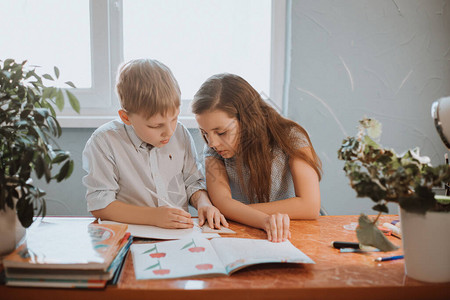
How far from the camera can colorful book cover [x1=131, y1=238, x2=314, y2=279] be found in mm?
800

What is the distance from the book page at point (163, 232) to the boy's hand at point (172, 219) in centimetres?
1

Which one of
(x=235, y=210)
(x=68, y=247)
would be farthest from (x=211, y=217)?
(x=68, y=247)

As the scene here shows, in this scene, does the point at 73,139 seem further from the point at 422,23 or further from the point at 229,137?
the point at 422,23

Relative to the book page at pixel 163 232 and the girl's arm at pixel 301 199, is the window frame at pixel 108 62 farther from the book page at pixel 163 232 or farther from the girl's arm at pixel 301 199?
the book page at pixel 163 232

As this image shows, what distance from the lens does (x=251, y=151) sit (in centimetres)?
143

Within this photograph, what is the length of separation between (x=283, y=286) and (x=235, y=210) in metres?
0.48

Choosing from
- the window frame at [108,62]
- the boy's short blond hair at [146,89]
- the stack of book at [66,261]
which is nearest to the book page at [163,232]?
the stack of book at [66,261]

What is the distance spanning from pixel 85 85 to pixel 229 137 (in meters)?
1.08

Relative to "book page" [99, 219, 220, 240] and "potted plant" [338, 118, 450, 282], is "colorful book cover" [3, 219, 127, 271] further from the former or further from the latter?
"potted plant" [338, 118, 450, 282]

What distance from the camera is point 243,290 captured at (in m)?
0.73

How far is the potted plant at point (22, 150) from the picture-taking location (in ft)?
2.60

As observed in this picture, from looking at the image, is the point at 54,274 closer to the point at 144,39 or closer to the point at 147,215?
the point at 147,215

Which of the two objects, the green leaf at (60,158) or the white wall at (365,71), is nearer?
the green leaf at (60,158)

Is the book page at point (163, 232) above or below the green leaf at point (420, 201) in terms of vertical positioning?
below
